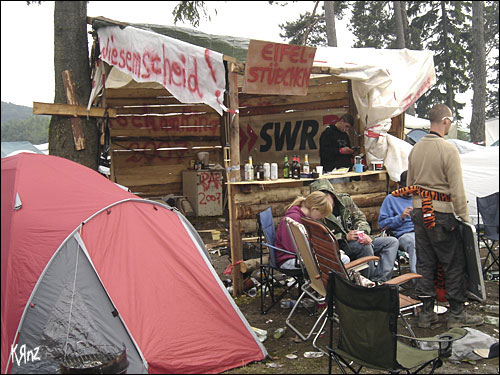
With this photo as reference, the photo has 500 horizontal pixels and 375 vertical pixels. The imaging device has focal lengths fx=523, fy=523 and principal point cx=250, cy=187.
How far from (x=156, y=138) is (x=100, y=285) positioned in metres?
7.90

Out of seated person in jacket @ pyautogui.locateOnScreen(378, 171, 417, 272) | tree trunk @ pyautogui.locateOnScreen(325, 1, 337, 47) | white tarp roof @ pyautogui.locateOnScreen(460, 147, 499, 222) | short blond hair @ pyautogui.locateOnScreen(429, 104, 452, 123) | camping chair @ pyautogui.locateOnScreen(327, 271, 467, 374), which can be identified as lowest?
camping chair @ pyautogui.locateOnScreen(327, 271, 467, 374)

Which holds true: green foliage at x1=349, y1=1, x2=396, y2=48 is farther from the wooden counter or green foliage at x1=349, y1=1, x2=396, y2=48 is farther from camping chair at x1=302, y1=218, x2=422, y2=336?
camping chair at x1=302, y1=218, x2=422, y2=336

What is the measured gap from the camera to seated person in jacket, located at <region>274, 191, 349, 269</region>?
512 cm

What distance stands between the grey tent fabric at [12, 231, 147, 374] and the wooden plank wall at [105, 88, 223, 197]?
7.19 m

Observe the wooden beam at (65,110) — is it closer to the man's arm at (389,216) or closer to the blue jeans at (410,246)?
the man's arm at (389,216)

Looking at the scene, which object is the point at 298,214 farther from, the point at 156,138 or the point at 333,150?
the point at 156,138

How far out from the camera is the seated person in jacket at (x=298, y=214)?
5117 mm

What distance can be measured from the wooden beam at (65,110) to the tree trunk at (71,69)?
0.14m

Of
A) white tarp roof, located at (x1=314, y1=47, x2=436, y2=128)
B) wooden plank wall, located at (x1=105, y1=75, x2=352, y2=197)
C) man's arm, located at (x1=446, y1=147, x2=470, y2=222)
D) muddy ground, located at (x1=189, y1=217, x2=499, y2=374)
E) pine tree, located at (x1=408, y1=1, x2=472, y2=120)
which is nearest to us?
muddy ground, located at (x1=189, y1=217, x2=499, y2=374)

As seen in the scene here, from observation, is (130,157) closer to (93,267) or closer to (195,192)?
(195,192)

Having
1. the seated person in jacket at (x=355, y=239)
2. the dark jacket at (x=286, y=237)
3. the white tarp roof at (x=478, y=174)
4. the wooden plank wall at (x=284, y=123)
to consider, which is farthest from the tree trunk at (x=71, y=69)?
the white tarp roof at (x=478, y=174)

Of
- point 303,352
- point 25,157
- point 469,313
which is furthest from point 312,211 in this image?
point 25,157

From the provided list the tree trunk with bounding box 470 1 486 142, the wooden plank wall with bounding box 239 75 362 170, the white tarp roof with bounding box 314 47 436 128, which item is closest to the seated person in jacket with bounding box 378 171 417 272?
the white tarp roof with bounding box 314 47 436 128

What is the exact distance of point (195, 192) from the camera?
11.2m
